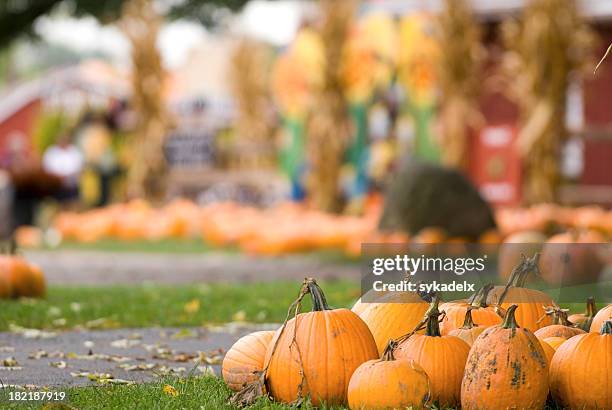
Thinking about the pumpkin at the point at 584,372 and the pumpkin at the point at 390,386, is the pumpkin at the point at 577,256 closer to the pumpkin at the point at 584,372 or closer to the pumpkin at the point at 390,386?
the pumpkin at the point at 584,372

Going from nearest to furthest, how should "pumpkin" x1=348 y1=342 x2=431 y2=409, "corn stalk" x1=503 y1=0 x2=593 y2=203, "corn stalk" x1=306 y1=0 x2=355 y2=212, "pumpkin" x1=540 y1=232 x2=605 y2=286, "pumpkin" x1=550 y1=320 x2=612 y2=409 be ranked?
"pumpkin" x1=348 y1=342 x2=431 y2=409 < "pumpkin" x1=550 y1=320 x2=612 y2=409 < "pumpkin" x1=540 y1=232 x2=605 y2=286 < "corn stalk" x1=503 y1=0 x2=593 y2=203 < "corn stalk" x1=306 y1=0 x2=355 y2=212

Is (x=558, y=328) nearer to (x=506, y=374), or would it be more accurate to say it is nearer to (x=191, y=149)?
(x=506, y=374)

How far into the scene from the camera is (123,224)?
15.0 meters

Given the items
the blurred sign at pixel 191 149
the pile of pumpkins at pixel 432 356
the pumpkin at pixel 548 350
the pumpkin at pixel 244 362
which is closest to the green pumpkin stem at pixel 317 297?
the pile of pumpkins at pixel 432 356

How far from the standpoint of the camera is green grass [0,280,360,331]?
611 cm

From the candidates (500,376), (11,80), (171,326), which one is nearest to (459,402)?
(500,376)

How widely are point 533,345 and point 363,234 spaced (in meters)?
7.60

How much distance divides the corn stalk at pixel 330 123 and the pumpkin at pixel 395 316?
10950 millimetres

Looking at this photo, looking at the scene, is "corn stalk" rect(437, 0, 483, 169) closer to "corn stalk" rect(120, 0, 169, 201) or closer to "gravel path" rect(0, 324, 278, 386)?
"corn stalk" rect(120, 0, 169, 201)

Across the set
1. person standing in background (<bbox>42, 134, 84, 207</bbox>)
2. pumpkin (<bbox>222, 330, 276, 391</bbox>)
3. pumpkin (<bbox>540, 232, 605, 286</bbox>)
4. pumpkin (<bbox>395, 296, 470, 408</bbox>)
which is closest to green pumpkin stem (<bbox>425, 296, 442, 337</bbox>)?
pumpkin (<bbox>395, 296, 470, 408</bbox>)

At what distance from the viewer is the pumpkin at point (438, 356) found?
3.44 m

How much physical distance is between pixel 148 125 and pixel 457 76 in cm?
528

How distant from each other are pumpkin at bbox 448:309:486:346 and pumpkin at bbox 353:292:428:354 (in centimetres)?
17

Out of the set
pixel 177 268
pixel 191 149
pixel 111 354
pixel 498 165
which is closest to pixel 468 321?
pixel 111 354
